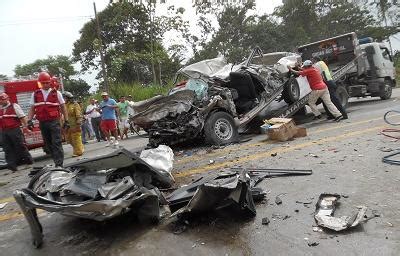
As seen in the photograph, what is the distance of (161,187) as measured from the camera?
16.7 feet

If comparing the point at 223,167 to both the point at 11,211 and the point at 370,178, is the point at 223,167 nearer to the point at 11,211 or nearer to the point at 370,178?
the point at 370,178

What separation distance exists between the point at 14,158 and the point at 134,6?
16.6 m

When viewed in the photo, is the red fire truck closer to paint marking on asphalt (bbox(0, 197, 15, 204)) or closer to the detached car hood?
the detached car hood

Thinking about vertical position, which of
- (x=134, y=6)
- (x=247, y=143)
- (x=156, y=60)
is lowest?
(x=247, y=143)

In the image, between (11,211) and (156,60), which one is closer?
(11,211)

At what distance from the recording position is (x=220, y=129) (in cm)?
845

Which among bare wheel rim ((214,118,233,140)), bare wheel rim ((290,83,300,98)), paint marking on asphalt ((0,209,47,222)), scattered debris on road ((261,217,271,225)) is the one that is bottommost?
paint marking on asphalt ((0,209,47,222))

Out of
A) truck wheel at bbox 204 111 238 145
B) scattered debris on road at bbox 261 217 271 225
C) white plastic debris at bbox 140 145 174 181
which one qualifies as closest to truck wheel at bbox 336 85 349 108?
truck wheel at bbox 204 111 238 145

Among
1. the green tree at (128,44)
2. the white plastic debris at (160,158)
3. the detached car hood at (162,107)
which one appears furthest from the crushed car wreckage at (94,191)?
the green tree at (128,44)

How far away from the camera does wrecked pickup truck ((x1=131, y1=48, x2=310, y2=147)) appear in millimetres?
8195

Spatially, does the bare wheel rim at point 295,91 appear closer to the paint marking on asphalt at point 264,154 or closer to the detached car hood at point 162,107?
the paint marking on asphalt at point 264,154

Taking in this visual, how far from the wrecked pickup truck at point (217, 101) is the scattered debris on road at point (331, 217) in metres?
4.39

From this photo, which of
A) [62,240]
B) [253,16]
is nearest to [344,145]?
[62,240]

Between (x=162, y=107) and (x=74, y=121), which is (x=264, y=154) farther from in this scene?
(x=74, y=121)
